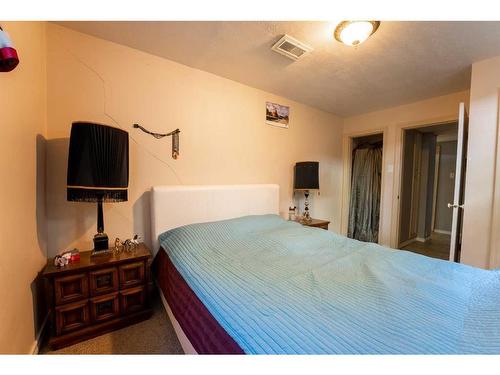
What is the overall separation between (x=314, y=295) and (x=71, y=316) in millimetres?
1536

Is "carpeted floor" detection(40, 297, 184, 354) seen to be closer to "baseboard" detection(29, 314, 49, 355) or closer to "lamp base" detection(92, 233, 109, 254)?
"baseboard" detection(29, 314, 49, 355)

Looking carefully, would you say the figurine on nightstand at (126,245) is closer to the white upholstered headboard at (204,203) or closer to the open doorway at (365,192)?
the white upholstered headboard at (204,203)

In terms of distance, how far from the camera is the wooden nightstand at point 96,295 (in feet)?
4.20

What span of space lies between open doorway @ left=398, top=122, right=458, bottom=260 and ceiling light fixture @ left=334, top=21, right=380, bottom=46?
2.19 meters

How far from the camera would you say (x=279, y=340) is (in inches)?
26.6

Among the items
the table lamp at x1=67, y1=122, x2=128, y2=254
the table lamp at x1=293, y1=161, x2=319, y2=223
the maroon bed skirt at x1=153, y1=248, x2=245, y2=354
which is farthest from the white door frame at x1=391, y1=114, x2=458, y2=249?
the table lamp at x1=67, y1=122, x2=128, y2=254

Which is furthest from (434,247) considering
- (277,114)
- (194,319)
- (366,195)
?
(194,319)

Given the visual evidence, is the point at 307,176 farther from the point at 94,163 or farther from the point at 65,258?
the point at 65,258

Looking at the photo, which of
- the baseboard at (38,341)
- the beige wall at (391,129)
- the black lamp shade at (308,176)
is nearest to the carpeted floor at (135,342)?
the baseboard at (38,341)

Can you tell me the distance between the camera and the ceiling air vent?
1.64 m

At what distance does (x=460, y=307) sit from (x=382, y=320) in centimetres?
39
